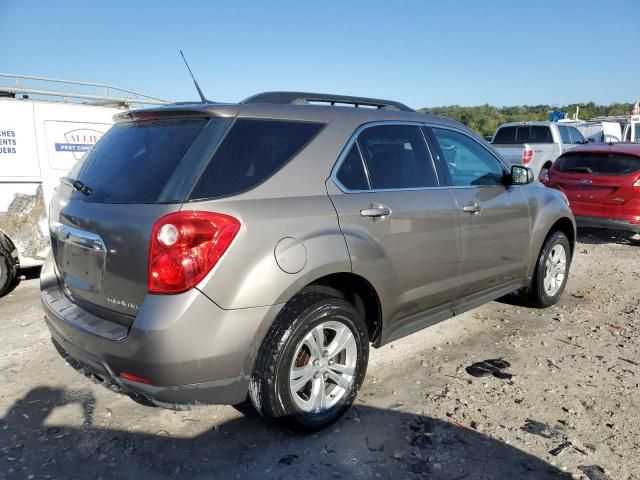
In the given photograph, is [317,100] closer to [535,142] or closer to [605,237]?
[605,237]

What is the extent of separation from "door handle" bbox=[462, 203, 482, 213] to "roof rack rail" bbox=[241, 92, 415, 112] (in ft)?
2.65

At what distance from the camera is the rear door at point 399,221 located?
293 centimetres

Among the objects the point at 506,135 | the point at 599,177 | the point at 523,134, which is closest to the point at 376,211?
the point at 599,177

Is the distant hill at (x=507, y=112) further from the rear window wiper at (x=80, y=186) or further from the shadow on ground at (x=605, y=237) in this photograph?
the rear window wiper at (x=80, y=186)

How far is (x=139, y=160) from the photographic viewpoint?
2674 millimetres

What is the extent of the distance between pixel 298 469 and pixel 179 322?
3.25 feet

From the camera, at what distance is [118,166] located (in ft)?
9.05

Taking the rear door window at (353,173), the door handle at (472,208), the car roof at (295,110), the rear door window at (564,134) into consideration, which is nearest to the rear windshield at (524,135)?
the rear door window at (564,134)

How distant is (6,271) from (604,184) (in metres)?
7.79

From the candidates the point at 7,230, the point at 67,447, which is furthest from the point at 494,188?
the point at 7,230

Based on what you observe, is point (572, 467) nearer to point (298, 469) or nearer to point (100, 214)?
point (298, 469)

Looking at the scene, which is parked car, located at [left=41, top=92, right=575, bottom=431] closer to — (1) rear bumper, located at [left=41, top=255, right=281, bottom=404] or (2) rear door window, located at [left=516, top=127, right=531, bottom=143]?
(1) rear bumper, located at [left=41, top=255, right=281, bottom=404]

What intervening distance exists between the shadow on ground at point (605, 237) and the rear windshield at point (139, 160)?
7550 millimetres

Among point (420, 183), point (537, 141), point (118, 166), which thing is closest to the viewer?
point (118, 166)
